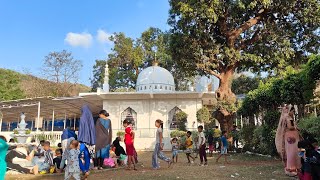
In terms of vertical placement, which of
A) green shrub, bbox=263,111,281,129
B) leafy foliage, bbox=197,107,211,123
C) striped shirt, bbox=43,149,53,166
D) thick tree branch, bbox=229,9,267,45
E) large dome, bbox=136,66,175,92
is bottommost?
striped shirt, bbox=43,149,53,166

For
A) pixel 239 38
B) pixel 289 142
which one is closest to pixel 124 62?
pixel 239 38

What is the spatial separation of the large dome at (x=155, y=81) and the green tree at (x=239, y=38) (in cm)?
962

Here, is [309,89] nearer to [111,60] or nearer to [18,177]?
[18,177]

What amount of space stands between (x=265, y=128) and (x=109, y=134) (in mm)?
6288

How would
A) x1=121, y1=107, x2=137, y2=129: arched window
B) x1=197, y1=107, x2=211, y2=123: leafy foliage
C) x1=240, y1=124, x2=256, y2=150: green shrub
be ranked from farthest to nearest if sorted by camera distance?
1. x1=121, y1=107, x2=137, y2=129: arched window
2. x1=197, y1=107, x2=211, y2=123: leafy foliage
3. x1=240, y1=124, x2=256, y2=150: green shrub

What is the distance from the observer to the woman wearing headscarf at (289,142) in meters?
6.48

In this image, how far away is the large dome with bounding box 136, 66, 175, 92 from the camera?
1022 inches

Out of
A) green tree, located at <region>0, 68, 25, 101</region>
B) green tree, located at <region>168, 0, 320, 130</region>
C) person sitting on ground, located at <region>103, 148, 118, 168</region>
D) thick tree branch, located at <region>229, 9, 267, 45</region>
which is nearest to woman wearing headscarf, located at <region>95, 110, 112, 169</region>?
person sitting on ground, located at <region>103, 148, 118, 168</region>

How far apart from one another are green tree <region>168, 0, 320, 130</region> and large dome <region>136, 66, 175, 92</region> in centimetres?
962

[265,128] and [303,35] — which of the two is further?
[303,35]

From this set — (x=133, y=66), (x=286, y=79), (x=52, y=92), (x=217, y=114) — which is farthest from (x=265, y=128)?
(x=52, y=92)

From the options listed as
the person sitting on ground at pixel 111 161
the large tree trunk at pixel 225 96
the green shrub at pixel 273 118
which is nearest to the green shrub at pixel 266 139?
the green shrub at pixel 273 118

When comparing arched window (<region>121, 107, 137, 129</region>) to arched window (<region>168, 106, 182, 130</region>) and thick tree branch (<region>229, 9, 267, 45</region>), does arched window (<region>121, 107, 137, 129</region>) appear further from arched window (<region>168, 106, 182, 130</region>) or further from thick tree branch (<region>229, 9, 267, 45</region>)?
thick tree branch (<region>229, 9, 267, 45</region>)

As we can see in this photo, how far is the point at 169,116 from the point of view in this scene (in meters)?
23.6
